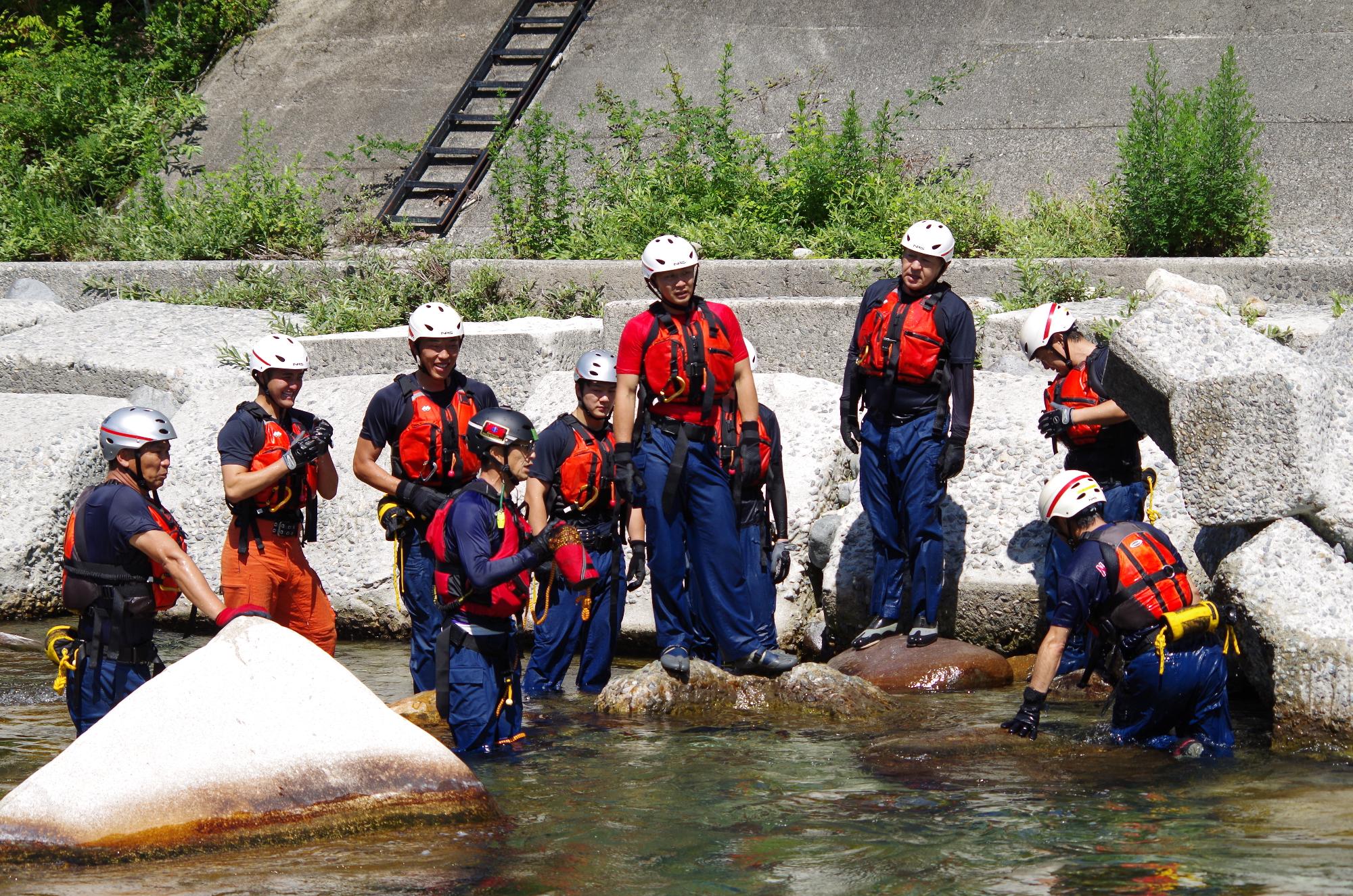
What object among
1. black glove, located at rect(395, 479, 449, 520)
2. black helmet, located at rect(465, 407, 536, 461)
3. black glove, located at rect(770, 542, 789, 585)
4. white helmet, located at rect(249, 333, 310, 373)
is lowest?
black glove, located at rect(770, 542, 789, 585)

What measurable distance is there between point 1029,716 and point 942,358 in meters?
2.09

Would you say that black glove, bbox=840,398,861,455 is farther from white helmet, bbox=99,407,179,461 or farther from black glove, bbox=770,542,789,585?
white helmet, bbox=99,407,179,461

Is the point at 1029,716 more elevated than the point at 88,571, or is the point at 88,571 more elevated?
the point at 88,571

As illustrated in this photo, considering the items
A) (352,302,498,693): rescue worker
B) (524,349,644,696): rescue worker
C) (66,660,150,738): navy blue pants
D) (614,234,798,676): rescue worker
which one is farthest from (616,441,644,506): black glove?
(66,660,150,738): navy blue pants

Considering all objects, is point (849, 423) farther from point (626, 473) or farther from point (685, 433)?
point (626, 473)

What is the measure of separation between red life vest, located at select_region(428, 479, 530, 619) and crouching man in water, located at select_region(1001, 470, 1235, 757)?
2030 millimetres

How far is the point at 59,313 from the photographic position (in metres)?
12.6

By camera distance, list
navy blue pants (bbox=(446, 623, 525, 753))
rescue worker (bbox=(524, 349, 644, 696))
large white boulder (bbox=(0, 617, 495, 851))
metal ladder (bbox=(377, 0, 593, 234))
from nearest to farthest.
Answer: large white boulder (bbox=(0, 617, 495, 851)), navy blue pants (bbox=(446, 623, 525, 753)), rescue worker (bbox=(524, 349, 644, 696)), metal ladder (bbox=(377, 0, 593, 234))

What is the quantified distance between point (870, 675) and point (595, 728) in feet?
4.98

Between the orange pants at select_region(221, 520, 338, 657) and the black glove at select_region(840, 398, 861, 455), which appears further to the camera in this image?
the black glove at select_region(840, 398, 861, 455)

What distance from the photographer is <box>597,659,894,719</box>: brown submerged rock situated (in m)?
6.89

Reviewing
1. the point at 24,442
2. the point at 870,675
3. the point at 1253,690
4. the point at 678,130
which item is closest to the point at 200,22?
the point at 678,130

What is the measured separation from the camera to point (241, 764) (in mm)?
5051

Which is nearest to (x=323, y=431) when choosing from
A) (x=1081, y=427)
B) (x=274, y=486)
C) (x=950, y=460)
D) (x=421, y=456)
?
(x=274, y=486)
